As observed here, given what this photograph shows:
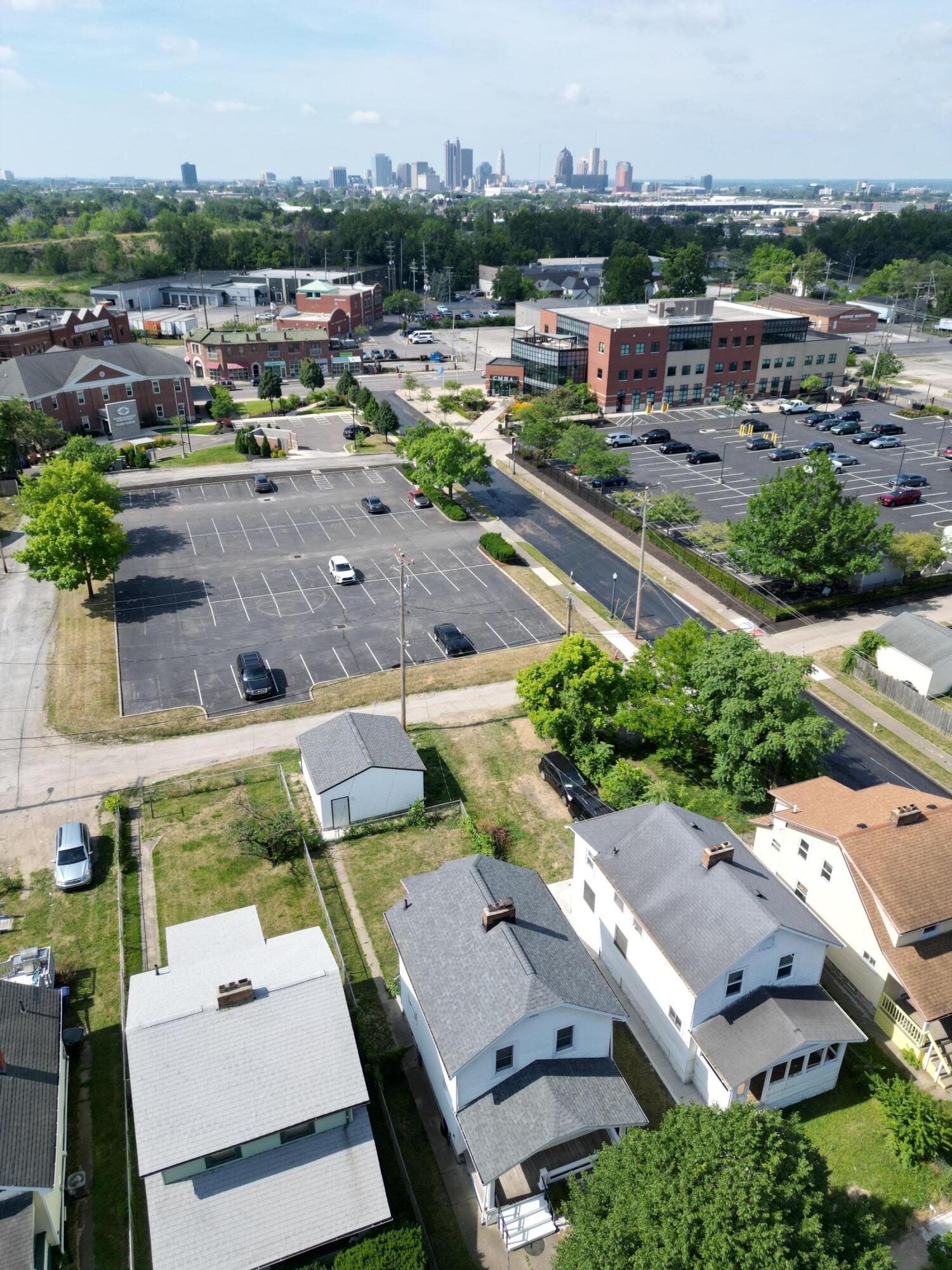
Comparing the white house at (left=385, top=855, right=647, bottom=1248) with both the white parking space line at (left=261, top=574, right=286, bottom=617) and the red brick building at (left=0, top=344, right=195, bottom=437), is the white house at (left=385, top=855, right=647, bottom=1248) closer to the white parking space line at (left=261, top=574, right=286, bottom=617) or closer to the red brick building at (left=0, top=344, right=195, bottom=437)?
the white parking space line at (left=261, top=574, right=286, bottom=617)

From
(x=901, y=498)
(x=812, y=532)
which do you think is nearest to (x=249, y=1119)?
(x=812, y=532)

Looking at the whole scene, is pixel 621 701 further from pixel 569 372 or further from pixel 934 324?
pixel 934 324

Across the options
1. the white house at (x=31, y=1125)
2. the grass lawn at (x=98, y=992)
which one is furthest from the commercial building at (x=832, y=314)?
the white house at (x=31, y=1125)

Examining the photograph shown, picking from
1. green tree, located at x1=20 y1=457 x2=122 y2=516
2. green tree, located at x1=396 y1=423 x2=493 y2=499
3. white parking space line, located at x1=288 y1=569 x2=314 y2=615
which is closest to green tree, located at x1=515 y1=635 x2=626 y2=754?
white parking space line, located at x1=288 y1=569 x2=314 y2=615

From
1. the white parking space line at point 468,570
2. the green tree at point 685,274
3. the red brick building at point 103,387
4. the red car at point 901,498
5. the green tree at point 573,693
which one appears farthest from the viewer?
the green tree at point 685,274

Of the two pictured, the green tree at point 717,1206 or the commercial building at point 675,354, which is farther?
the commercial building at point 675,354

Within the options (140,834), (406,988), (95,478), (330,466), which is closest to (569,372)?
(330,466)

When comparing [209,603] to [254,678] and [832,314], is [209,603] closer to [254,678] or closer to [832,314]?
[254,678]

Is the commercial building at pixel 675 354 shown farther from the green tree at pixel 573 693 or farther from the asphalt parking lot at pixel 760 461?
the green tree at pixel 573 693
